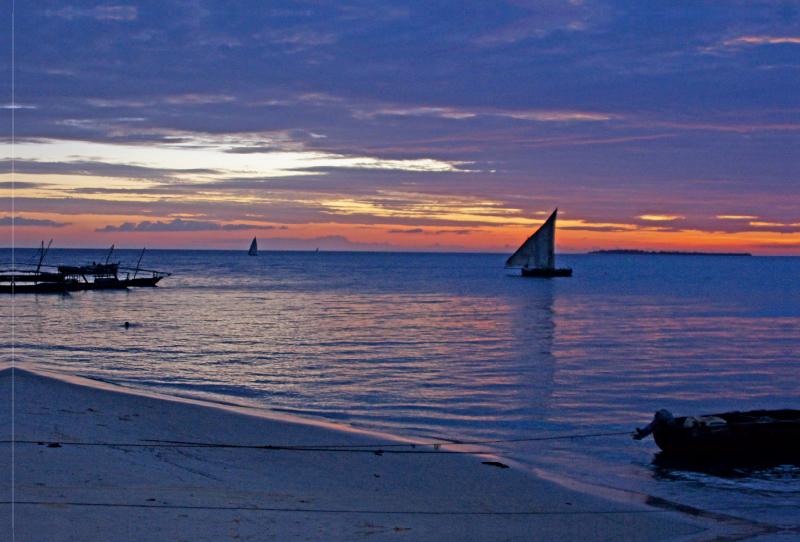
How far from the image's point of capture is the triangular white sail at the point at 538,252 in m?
93.8

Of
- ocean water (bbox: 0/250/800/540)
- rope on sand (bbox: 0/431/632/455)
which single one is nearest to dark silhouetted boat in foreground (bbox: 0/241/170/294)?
ocean water (bbox: 0/250/800/540)

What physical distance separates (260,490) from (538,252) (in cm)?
9075

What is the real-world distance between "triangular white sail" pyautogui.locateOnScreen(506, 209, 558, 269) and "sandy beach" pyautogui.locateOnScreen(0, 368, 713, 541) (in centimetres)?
8323

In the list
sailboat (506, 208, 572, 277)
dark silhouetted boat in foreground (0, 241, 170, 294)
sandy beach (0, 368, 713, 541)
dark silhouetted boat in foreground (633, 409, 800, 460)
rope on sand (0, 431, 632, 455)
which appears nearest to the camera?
sandy beach (0, 368, 713, 541)

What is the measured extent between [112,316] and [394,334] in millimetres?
20556

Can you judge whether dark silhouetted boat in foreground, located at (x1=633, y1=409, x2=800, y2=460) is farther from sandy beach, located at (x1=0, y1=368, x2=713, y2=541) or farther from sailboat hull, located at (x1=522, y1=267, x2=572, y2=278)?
sailboat hull, located at (x1=522, y1=267, x2=572, y2=278)

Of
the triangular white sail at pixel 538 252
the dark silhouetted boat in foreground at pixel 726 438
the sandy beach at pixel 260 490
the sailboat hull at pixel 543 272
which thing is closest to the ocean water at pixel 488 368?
the dark silhouetted boat in foreground at pixel 726 438

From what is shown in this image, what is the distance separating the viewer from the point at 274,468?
35.8 ft

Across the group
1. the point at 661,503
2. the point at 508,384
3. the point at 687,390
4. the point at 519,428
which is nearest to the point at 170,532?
the point at 661,503

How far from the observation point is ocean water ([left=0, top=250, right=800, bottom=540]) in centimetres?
1271

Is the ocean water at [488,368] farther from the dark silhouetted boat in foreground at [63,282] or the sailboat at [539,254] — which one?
the sailboat at [539,254]

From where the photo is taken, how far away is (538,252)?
97062mm

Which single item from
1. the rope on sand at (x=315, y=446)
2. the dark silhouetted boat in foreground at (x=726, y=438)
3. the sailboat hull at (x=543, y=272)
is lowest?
the rope on sand at (x=315, y=446)

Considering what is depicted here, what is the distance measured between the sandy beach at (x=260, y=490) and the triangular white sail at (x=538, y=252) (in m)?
83.2
